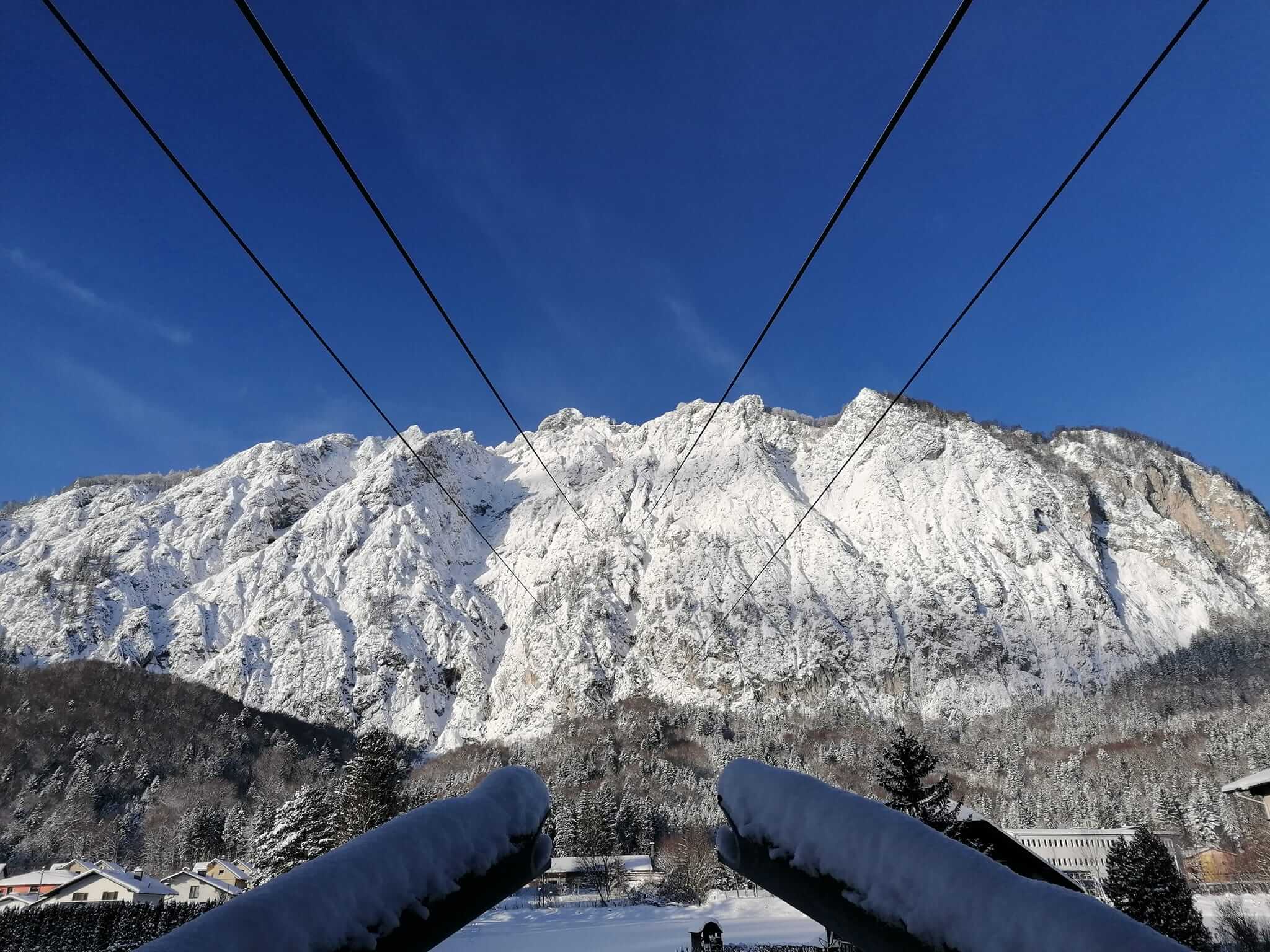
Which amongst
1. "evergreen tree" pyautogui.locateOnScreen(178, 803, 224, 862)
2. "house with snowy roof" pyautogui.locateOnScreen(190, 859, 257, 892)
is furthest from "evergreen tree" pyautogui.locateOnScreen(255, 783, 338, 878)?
"evergreen tree" pyautogui.locateOnScreen(178, 803, 224, 862)

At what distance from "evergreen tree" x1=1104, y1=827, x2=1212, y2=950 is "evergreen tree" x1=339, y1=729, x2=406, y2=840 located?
28.0m

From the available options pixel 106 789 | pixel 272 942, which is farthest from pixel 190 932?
A: pixel 106 789

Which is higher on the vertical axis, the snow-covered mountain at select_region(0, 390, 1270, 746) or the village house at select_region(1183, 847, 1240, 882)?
the snow-covered mountain at select_region(0, 390, 1270, 746)

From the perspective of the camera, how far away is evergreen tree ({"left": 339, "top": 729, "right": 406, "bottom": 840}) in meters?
31.6

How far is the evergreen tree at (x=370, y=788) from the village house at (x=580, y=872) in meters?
40.4

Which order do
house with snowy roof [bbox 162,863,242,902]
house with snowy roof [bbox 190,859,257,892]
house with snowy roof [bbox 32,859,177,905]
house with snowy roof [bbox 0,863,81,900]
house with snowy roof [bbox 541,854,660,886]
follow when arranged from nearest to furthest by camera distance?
house with snowy roof [bbox 32,859,177,905]
house with snowy roof [bbox 0,863,81,900]
house with snowy roof [bbox 162,863,242,902]
house with snowy roof [bbox 190,859,257,892]
house with snowy roof [bbox 541,854,660,886]

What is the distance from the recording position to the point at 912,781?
896 inches

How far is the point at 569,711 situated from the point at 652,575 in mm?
42481

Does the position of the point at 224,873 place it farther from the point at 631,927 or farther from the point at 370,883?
the point at 370,883

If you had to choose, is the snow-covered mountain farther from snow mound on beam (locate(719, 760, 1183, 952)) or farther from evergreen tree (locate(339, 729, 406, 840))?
snow mound on beam (locate(719, 760, 1183, 952))

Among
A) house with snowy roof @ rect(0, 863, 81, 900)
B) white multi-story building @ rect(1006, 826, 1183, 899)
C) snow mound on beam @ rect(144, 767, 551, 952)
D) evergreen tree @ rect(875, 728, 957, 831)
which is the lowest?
house with snowy roof @ rect(0, 863, 81, 900)

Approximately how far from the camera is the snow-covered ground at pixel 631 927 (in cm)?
3105

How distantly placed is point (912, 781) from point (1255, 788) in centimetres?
1424

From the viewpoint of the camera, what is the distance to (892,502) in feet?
624
